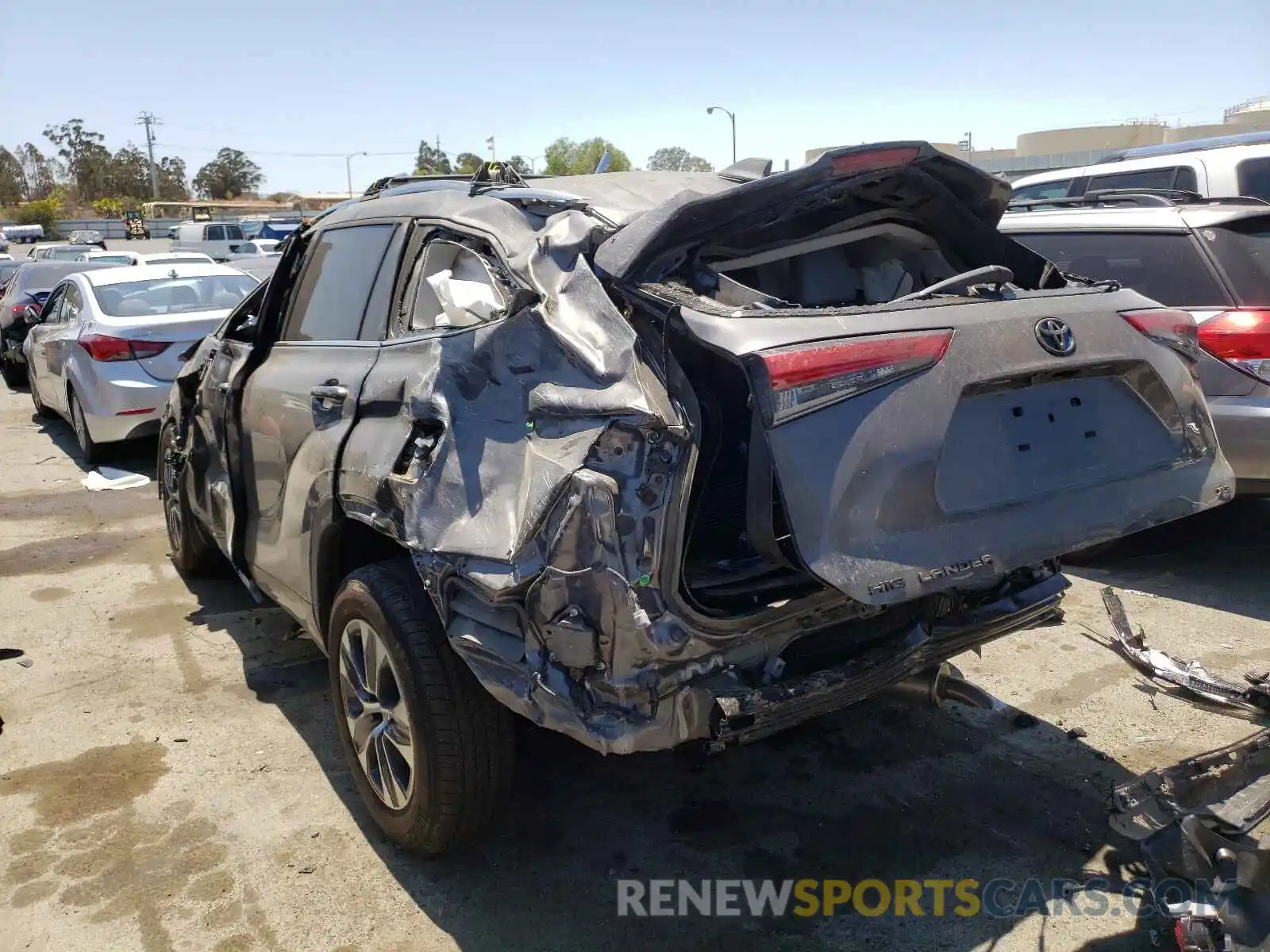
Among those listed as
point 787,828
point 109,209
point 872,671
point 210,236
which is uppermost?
point 109,209

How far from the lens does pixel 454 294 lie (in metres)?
3.10

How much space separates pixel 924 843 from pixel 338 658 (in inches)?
77.0

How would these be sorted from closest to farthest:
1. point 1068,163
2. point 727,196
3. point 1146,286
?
1. point 727,196
2. point 1146,286
3. point 1068,163

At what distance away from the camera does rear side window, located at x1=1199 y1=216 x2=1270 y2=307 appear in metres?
4.84

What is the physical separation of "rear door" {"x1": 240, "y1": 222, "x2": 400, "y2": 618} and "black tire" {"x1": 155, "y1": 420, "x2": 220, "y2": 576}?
1331mm

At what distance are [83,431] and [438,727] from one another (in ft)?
23.8

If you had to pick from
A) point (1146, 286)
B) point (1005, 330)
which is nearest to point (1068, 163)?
point (1146, 286)

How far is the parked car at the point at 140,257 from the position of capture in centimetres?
1412

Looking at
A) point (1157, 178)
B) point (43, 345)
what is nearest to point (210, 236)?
point (43, 345)

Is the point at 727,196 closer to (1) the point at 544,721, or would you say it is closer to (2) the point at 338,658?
(1) the point at 544,721

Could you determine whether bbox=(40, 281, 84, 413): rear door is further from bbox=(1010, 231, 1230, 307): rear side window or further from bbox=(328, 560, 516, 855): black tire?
bbox=(1010, 231, 1230, 307): rear side window

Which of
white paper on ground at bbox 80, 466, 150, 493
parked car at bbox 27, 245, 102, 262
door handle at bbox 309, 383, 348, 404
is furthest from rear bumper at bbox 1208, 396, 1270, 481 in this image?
parked car at bbox 27, 245, 102, 262

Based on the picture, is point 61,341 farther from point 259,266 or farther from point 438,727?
point 259,266

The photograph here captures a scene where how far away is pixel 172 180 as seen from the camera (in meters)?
96.0
